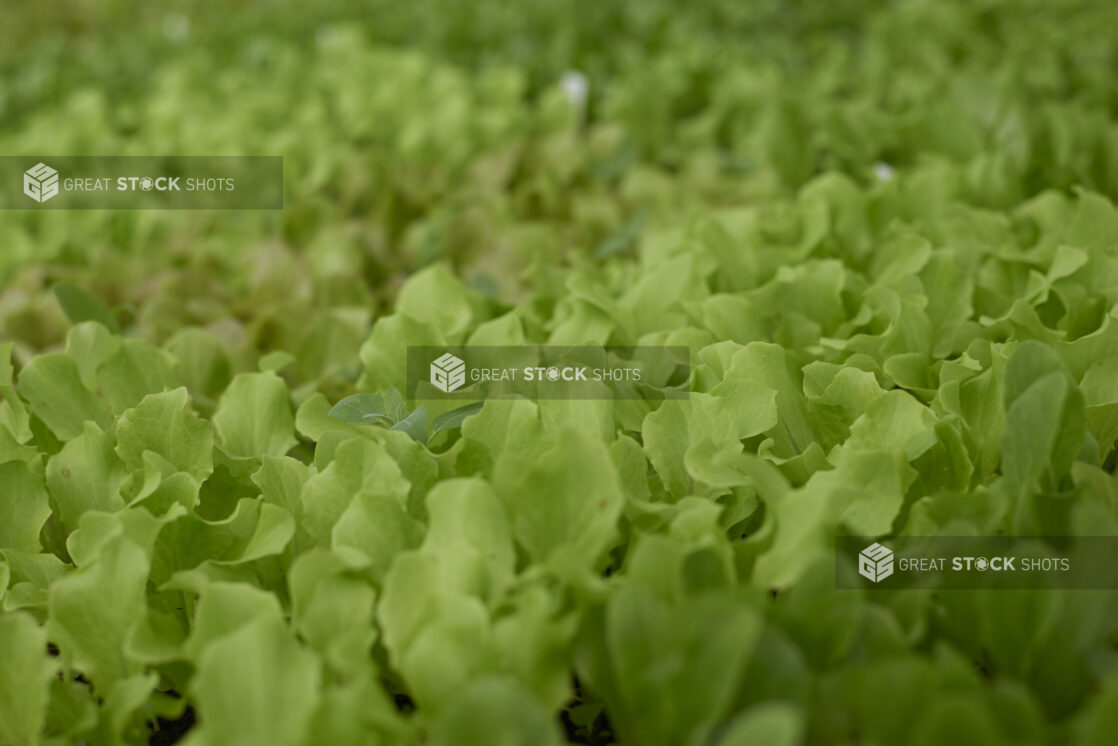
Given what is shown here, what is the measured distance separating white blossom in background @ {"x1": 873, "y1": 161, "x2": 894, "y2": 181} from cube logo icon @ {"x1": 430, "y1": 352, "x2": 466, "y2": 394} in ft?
3.72

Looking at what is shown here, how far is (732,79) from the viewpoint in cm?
325

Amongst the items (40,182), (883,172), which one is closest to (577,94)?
(883,172)

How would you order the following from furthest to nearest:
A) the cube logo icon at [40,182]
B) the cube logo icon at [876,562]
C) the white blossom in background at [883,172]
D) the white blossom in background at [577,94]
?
1. the white blossom in background at [577,94]
2. the cube logo icon at [40,182]
3. the white blossom in background at [883,172]
4. the cube logo icon at [876,562]

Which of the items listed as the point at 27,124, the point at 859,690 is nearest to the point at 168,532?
the point at 859,690

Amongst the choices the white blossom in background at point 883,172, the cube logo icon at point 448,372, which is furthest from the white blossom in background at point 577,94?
the cube logo icon at point 448,372

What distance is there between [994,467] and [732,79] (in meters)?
2.26

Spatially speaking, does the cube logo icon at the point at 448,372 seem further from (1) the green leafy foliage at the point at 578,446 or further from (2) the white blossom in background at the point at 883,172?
(2) the white blossom in background at the point at 883,172

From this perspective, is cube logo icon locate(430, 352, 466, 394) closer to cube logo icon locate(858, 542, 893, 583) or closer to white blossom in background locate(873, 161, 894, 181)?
cube logo icon locate(858, 542, 893, 583)

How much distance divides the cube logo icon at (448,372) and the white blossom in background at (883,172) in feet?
3.72

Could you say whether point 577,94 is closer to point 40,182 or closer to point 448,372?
point 40,182

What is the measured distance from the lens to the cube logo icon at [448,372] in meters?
1.44

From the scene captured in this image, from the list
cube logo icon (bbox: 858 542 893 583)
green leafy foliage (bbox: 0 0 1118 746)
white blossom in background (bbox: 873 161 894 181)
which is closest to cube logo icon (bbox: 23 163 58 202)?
green leafy foliage (bbox: 0 0 1118 746)

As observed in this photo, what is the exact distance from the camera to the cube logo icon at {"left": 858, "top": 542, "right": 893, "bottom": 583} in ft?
3.38

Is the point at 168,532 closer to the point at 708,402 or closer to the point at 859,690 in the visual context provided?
the point at 708,402
